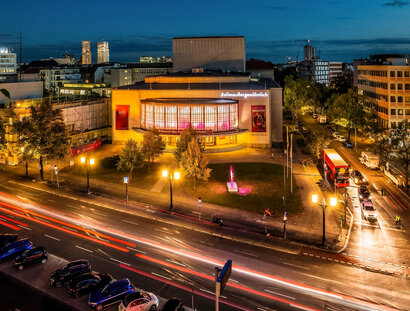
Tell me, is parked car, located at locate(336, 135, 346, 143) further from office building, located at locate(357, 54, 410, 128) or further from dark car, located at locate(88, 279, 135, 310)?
dark car, located at locate(88, 279, 135, 310)

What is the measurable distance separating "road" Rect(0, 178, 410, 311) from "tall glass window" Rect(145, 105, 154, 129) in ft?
136

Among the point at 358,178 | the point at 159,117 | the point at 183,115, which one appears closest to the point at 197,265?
the point at 358,178

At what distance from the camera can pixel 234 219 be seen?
4459cm

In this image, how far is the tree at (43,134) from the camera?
59.4 meters

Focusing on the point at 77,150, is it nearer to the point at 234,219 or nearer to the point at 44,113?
the point at 44,113

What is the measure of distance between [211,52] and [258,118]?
3983cm

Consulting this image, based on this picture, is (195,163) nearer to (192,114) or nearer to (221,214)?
(221,214)

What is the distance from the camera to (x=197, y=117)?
82.7 metres

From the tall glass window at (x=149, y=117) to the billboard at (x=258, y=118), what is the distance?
80.7 ft

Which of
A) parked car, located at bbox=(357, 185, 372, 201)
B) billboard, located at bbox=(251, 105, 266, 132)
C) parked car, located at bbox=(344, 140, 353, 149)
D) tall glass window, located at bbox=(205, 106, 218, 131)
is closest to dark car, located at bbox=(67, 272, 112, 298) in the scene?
parked car, located at bbox=(357, 185, 372, 201)

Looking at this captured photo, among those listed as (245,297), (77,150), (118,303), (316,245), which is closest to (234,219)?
(316,245)

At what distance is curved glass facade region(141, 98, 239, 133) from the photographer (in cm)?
8231

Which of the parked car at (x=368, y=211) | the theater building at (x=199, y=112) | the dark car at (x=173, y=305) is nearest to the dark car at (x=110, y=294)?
the dark car at (x=173, y=305)

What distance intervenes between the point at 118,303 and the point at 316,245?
2145cm
